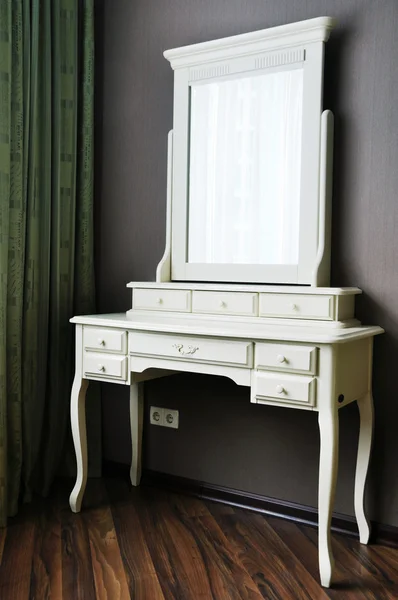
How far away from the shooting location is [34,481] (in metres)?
2.59

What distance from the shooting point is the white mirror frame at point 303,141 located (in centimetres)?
221

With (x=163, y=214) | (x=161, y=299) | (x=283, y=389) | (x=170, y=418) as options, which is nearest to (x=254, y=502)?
(x=170, y=418)

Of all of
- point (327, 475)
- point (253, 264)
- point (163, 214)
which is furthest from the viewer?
point (163, 214)

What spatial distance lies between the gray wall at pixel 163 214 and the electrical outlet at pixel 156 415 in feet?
0.12

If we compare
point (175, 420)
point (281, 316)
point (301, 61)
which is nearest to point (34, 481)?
point (175, 420)

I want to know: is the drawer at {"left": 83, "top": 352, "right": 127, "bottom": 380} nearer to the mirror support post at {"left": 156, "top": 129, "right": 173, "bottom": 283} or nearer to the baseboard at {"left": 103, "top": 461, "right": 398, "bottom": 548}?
the mirror support post at {"left": 156, "top": 129, "right": 173, "bottom": 283}

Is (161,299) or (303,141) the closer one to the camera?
(303,141)

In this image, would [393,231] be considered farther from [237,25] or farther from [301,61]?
[237,25]

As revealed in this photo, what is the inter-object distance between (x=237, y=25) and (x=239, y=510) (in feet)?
6.31

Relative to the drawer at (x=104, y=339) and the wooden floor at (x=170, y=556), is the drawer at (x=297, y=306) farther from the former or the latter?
the wooden floor at (x=170, y=556)

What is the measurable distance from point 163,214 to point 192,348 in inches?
31.4

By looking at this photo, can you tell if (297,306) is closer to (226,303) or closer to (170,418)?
(226,303)

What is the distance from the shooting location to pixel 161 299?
2.44 metres

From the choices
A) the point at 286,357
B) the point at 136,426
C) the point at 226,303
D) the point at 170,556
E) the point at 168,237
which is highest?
the point at 168,237
